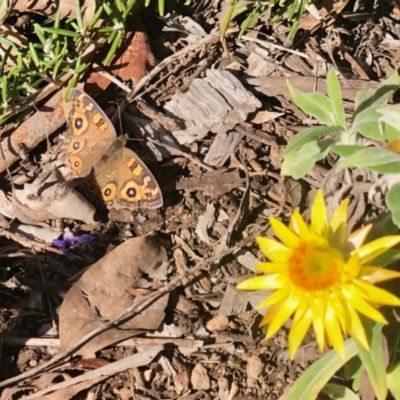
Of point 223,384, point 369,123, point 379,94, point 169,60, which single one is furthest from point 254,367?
point 169,60

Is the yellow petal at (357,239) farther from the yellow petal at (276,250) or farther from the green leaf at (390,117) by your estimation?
the green leaf at (390,117)

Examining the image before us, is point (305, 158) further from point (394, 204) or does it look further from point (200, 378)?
point (200, 378)

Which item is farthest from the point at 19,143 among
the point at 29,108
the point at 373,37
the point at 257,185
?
the point at 373,37

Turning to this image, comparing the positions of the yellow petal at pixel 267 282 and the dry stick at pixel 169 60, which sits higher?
the dry stick at pixel 169 60

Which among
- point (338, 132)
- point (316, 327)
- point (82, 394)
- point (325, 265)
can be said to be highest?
point (338, 132)

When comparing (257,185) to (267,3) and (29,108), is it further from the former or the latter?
(29,108)

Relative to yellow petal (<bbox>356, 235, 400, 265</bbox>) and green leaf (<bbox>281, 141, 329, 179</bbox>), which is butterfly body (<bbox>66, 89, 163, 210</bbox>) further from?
yellow petal (<bbox>356, 235, 400, 265</bbox>)

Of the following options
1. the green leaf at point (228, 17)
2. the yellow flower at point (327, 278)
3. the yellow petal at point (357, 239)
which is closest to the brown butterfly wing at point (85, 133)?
the green leaf at point (228, 17)
